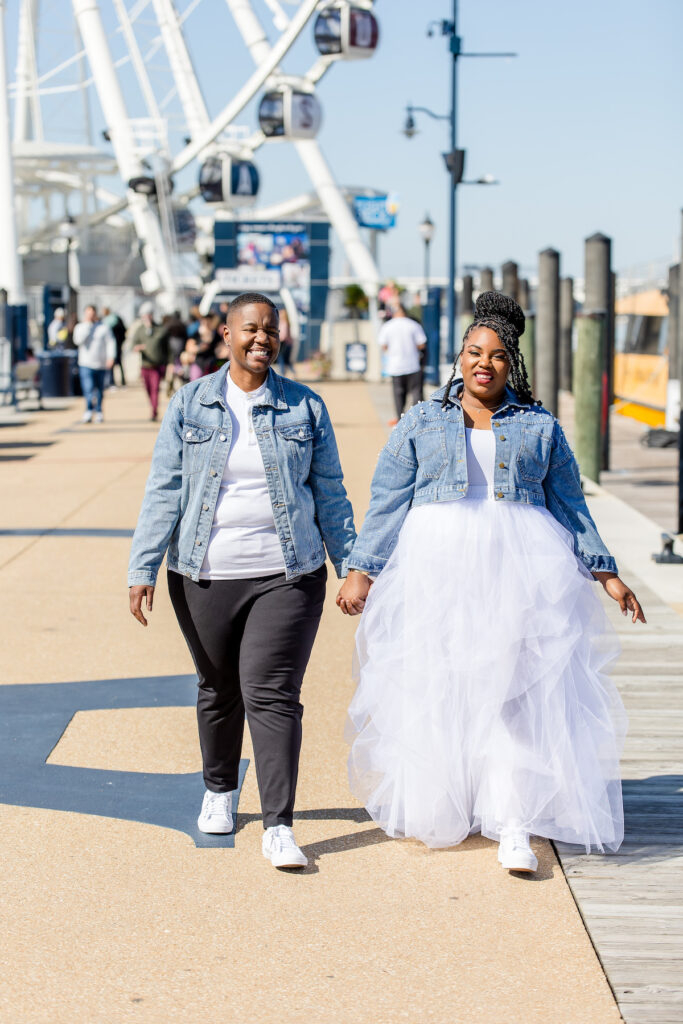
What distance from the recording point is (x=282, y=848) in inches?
168

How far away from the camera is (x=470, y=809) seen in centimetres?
446

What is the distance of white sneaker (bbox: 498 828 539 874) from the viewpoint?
4.22 meters

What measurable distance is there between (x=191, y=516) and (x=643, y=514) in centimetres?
920

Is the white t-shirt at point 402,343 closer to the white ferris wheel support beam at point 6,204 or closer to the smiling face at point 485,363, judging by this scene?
the white ferris wheel support beam at point 6,204

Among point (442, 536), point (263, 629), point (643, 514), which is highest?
point (442, 536)

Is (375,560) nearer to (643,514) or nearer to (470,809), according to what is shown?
(470,809)

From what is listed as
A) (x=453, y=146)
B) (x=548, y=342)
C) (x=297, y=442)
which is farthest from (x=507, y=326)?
(x=453, y=146)

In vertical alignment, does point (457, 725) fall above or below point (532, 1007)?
above

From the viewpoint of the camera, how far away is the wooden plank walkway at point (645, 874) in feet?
11.5

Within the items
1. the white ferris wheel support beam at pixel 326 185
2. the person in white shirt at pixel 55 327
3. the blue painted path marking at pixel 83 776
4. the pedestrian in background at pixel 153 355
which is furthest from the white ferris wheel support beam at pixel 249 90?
the blue painted path marking at pixel 83 776

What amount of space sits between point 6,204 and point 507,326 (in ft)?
96.5

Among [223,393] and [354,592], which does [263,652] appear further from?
[223,393]

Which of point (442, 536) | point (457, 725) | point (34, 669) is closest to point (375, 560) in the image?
point (442, 536)

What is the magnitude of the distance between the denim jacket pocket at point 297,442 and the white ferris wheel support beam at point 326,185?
63432 mm
